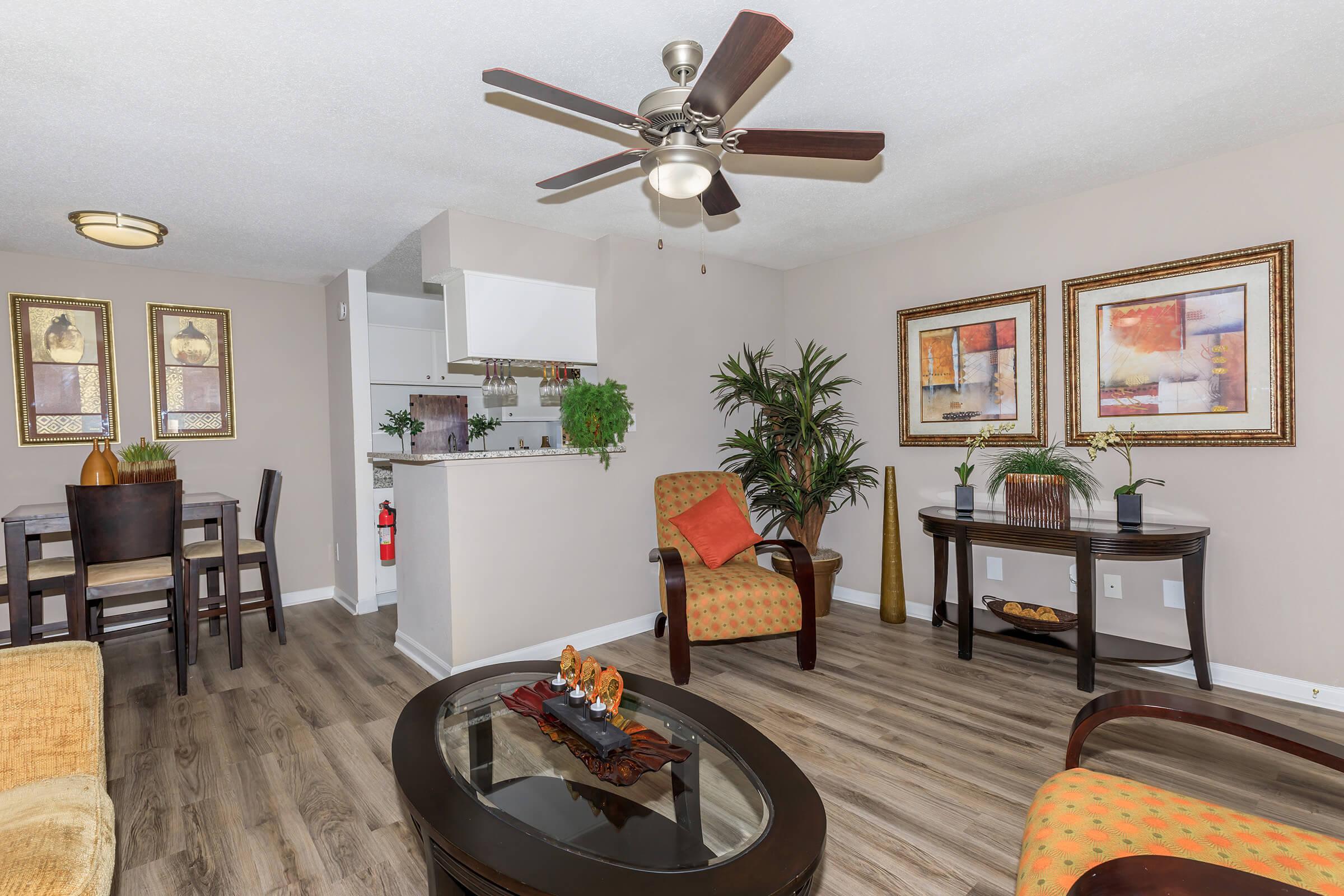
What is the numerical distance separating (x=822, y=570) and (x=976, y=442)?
1.25 metres

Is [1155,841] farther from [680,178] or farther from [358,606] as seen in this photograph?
[358,606]

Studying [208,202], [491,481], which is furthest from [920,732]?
[208,202]

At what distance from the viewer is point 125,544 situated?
3.18 m

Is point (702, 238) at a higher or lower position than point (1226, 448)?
higher

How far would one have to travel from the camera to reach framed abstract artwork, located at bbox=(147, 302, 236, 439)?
14.6ft

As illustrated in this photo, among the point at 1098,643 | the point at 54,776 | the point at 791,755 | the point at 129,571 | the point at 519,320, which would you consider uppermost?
the point at 519,320

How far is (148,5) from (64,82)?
0.67m

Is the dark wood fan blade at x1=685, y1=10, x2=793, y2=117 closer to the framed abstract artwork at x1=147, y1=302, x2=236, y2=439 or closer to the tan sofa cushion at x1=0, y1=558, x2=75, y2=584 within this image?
the tan sofa cushion at x1=0, y1=558, x2=75, y2=584

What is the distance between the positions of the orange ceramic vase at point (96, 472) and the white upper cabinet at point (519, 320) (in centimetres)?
195

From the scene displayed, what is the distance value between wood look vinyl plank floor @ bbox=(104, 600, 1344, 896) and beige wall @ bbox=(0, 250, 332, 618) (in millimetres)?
1225

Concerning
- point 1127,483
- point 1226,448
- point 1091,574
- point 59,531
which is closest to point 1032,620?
point 1091,574

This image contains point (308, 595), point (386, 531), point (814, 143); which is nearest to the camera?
point (814, 143)

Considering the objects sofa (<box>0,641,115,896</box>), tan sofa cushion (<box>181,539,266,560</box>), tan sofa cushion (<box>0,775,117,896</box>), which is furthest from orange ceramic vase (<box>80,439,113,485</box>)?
tan sofa cushion (<box>0,775,117,896</box>)

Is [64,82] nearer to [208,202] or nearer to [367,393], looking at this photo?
[208,202]
